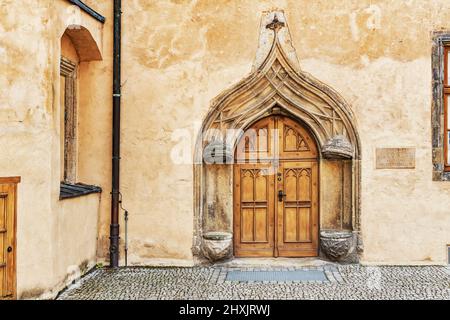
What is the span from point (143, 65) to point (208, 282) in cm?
326

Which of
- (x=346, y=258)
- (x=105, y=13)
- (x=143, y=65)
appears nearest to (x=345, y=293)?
(x=346, y=258)

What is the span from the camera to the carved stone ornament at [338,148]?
6816mm

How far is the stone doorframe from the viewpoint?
22.8 ft

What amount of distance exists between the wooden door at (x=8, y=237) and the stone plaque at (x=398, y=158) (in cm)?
487

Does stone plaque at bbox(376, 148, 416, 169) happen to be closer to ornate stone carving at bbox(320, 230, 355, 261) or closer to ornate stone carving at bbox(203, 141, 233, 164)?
ornate stone carving at bbox(320, 230, 355, 261)

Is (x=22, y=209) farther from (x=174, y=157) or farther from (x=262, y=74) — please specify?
(x=262, y=74)

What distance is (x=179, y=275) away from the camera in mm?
6562

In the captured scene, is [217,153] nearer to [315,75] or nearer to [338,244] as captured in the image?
[315,75]

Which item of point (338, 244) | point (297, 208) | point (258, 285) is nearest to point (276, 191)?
point (297, 208)

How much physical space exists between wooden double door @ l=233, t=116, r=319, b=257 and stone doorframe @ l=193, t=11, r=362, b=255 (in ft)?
0.77

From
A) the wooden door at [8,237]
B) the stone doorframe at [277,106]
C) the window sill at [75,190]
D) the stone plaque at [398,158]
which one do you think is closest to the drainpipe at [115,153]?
the window sill at [75,190]

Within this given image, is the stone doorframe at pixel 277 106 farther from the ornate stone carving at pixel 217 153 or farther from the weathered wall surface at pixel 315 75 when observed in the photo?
the weathered wall surface at pixel 315 75

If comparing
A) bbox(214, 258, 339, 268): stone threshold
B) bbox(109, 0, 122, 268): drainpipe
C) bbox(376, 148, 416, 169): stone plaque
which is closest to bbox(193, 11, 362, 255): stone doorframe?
bbox(376, 148, 416, 169): stone plaque

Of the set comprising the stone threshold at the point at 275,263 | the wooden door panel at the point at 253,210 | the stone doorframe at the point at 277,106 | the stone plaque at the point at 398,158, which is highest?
the stone doorframe at the point at 277,106
